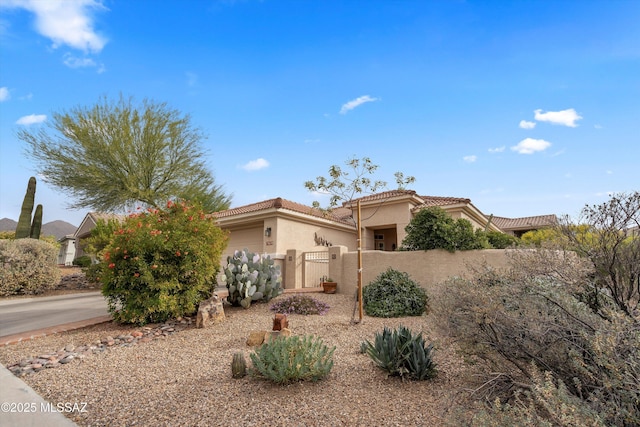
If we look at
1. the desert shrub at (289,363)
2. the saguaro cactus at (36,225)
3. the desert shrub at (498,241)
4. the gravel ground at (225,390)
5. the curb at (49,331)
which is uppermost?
the saguaro cactus at (36,225)

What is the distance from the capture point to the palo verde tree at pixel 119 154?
17.9m

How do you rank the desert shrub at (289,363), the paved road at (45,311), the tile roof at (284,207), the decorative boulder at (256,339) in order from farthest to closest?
the tile roof at (284,207), the paved road at (45,311), the decorative boulder at (256,339), the desert shrub at (289,363)

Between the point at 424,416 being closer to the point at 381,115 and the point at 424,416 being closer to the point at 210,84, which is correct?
the point at 381,115

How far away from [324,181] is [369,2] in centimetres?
499

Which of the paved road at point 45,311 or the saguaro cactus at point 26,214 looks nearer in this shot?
the paved road at point 45,311

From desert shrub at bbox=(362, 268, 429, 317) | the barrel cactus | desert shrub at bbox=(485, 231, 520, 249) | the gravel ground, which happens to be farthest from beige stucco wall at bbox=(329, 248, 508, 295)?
the barrel cactus

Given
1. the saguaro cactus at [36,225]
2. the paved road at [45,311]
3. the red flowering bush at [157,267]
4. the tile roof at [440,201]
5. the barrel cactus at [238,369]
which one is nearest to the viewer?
the barrel cactus at [238,369]

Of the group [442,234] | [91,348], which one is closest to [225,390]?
[91,348]

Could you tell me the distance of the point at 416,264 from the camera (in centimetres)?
1095

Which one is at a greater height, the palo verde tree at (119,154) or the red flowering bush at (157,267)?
the palo verde tree at (119,154)

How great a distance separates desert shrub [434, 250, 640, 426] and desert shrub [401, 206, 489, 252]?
6.89 m

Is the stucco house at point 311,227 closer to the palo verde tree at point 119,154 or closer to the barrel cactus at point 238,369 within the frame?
the palo verde tree at point 119,154

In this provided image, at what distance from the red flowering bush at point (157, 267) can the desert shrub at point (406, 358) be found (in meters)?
5.54

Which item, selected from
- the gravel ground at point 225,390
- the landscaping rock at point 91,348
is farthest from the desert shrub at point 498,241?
the landscaping rock at point 91,348
